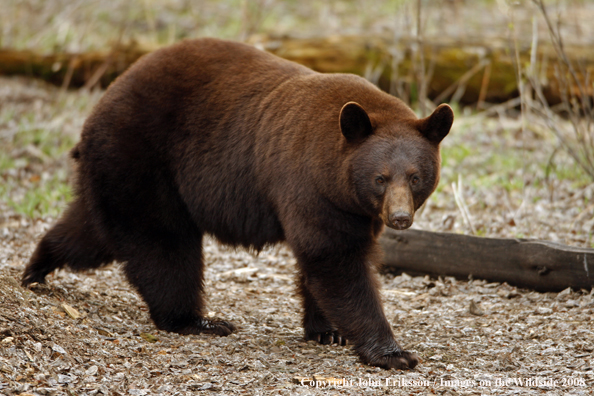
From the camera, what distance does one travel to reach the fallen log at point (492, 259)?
199 inches

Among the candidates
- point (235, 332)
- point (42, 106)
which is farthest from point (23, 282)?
point (42, 106)

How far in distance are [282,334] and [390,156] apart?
1685 mm

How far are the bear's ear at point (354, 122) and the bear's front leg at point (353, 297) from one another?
27.3 inches

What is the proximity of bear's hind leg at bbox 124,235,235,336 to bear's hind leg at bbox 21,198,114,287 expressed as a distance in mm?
330

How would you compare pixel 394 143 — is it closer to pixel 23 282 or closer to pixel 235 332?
pixel 235 332

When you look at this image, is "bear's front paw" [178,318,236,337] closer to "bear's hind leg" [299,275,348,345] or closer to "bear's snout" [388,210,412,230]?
"bear's hind leg" [299,275,348,345]

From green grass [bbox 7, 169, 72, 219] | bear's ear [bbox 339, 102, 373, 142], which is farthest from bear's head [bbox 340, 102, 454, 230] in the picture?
green grass [bbox 7, 169, 72, 219]

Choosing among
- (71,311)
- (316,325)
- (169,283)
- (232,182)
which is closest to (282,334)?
(316,325)

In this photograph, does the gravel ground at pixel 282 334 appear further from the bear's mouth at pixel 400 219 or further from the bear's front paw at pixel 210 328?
the bear's mouth at pixel 400 219

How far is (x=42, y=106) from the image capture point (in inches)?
397

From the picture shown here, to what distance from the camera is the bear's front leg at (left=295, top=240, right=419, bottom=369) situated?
13.4 feet

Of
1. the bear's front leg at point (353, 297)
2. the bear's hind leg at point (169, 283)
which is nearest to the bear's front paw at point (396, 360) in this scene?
the bear's front leg at point (353, 297)

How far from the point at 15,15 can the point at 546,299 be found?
34.2 ft

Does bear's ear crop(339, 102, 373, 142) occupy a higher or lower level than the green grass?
higher
